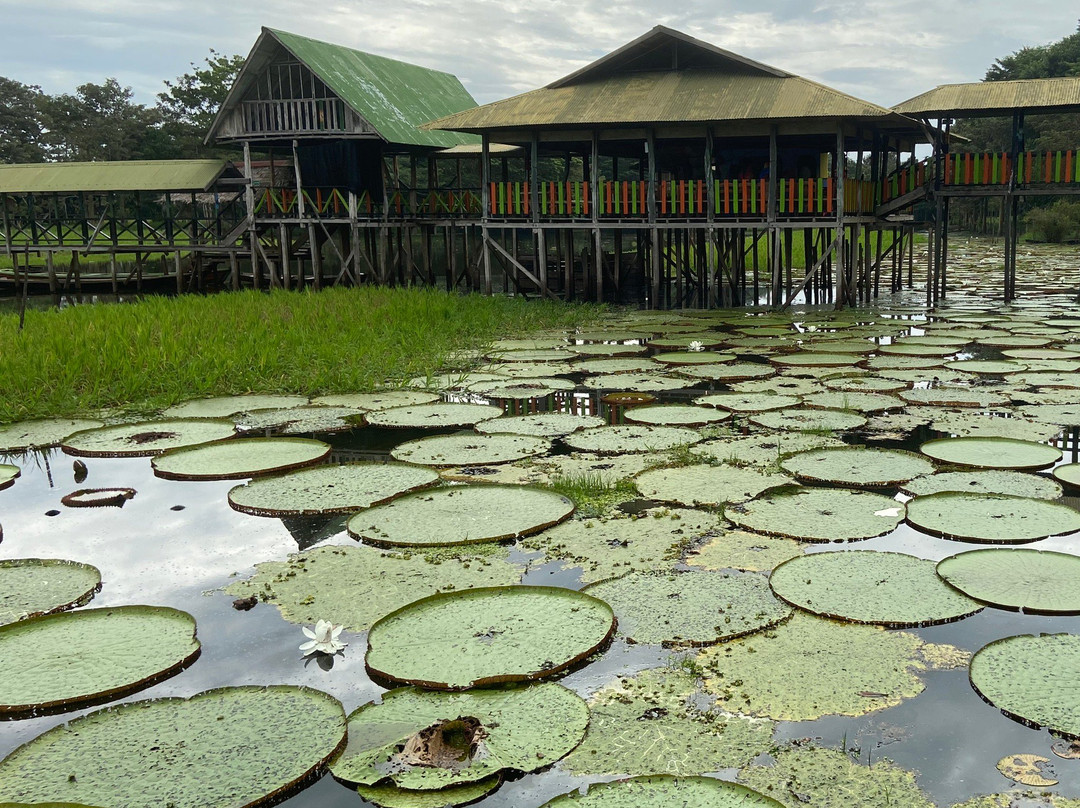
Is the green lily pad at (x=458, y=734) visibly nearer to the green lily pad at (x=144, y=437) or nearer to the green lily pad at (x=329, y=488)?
the green lily pad at (x=329, y=488)

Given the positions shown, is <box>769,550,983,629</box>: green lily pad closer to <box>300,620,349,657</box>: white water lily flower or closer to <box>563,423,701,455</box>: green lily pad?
<box>300,620,349,657</box>: white water lily flower

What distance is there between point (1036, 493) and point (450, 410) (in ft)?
12.7

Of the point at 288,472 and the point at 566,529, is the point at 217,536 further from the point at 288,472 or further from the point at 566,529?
the point at 566,529

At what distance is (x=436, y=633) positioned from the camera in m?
3.27

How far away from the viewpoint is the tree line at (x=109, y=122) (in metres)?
38.8

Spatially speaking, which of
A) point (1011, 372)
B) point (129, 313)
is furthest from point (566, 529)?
point (129, 313)

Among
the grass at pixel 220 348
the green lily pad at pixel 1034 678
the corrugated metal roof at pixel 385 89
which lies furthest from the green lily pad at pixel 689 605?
the corrugated metal roof at pixel 385 89

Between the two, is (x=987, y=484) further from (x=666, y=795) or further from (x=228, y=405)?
(x=228, y=405)

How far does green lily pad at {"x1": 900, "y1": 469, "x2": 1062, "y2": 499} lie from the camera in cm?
468

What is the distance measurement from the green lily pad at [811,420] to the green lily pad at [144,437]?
11.6ft

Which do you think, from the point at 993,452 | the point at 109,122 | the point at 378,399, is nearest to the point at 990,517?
the point at 993,452

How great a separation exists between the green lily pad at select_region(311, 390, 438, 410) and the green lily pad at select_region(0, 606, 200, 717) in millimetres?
3841

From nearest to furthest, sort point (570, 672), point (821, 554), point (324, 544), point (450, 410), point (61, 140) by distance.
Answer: point (570, 672) → point (821, 554) → point (324, 544) → point (450, 410) → point (61, 140)

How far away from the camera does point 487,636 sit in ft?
10.6
